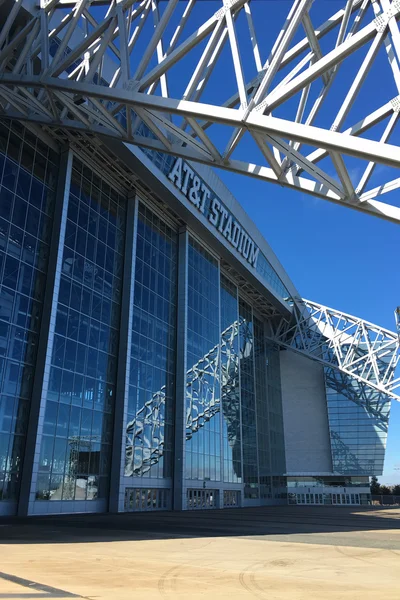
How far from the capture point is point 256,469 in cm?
4709

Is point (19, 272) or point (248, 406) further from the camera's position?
point (248, 406)

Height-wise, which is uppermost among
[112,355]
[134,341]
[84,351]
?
Answer: [134,341]

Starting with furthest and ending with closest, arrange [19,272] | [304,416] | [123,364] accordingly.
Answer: [304,416]
[123,364]
[19,272]

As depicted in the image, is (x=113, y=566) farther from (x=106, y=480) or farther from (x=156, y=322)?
(x=156, y=322)

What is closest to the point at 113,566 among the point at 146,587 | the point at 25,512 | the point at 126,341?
the point at 146,587

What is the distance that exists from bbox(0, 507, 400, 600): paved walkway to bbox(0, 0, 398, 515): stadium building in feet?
33.5

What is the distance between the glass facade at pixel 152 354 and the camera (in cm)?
3044

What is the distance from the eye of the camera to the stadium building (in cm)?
2419

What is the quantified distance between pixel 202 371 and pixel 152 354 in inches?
249

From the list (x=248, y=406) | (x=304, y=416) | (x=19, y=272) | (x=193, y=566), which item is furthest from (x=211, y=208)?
(x=193, y=566)

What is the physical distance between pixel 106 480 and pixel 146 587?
73.3 ft

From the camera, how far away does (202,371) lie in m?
38.2

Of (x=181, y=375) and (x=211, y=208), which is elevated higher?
(x=211, y=208)

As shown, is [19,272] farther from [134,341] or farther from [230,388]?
[230,388]
